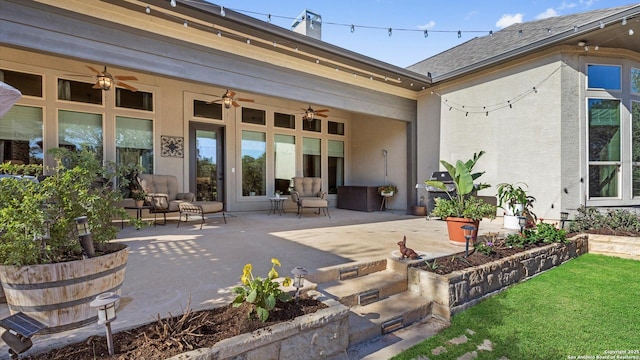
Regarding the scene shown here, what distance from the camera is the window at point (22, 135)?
5.71 meters

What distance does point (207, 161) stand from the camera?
8102 mm

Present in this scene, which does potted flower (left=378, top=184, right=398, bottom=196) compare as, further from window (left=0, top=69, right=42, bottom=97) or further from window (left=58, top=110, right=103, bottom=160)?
window (left=0, top=69, right=42, bottom=97)

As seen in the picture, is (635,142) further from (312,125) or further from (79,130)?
(79,130)

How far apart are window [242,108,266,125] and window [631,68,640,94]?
27.1 feet

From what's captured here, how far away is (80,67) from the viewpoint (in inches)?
247

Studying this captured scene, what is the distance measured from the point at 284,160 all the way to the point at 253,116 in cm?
158

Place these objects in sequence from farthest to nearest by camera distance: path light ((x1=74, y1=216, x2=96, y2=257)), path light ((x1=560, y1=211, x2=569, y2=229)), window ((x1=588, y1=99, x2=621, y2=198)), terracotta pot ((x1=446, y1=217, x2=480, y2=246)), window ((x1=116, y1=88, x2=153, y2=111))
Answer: window ((x1=116, y1=88, x2=153, y2=111)), window ((x1=588, y1=99, x2=621, y2=198)), path light ((x1=560, y1=211, x2=569, y2=229)), terracotta pot ((x1=446, y1=217, x2=480, y2=246)), path light ((x1=74, y1=216, x2=96, y2=257))

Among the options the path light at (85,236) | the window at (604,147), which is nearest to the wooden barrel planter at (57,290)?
the path light at (85,236)

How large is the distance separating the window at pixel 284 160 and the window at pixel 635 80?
7.77m

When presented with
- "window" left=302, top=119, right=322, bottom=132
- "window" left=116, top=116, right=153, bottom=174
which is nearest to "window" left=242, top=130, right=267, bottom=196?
"window" left=302, top=119, right=322, bottom=132

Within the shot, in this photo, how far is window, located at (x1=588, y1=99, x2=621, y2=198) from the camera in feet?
19.0

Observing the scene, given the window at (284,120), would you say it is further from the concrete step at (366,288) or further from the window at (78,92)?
the concrete step at (366,288)

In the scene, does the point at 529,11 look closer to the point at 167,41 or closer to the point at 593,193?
the point at 593,193

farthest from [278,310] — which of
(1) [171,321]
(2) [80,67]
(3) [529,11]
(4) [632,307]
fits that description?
(3) [529,11]
